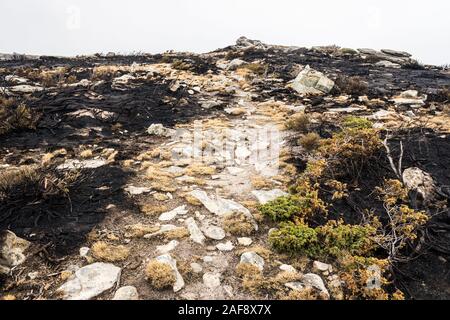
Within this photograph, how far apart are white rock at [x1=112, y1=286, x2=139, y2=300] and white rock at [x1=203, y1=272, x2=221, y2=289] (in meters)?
0.99

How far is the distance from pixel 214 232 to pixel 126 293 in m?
1.92

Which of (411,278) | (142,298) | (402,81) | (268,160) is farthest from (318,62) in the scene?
(142,298)

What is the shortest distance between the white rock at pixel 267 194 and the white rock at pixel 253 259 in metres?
1.68

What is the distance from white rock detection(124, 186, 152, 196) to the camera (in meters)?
7.02

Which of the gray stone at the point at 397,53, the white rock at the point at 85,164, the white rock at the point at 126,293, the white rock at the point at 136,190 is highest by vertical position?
the gray stone at the point at 397,53

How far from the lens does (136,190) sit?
7125 mm

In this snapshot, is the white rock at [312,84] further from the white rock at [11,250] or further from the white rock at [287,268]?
the white rock at [11,250]

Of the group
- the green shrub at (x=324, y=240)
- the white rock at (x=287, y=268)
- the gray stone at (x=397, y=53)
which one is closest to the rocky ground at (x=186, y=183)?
the white rock at (x=287, y=268)

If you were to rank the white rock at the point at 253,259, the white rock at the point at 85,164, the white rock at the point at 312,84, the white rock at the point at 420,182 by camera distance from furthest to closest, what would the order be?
the white rock at the point at 312,84
the white rock at the point at 85,164
the white rock at the point at 420,182
the white rock at the point at 253,259

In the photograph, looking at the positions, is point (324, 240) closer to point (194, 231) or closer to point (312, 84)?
point (194, 231)

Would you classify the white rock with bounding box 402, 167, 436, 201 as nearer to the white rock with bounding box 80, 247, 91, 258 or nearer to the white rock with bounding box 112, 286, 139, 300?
the white rock with bounding box 112, 286, 139, 300

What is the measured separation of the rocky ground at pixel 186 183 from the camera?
4.81m

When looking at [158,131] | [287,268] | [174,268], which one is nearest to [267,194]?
[287,268]

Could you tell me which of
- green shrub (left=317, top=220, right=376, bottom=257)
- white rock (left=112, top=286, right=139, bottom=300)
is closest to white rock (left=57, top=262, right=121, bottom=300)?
white rock (left=112, top=286, right=139, bottom=300)
